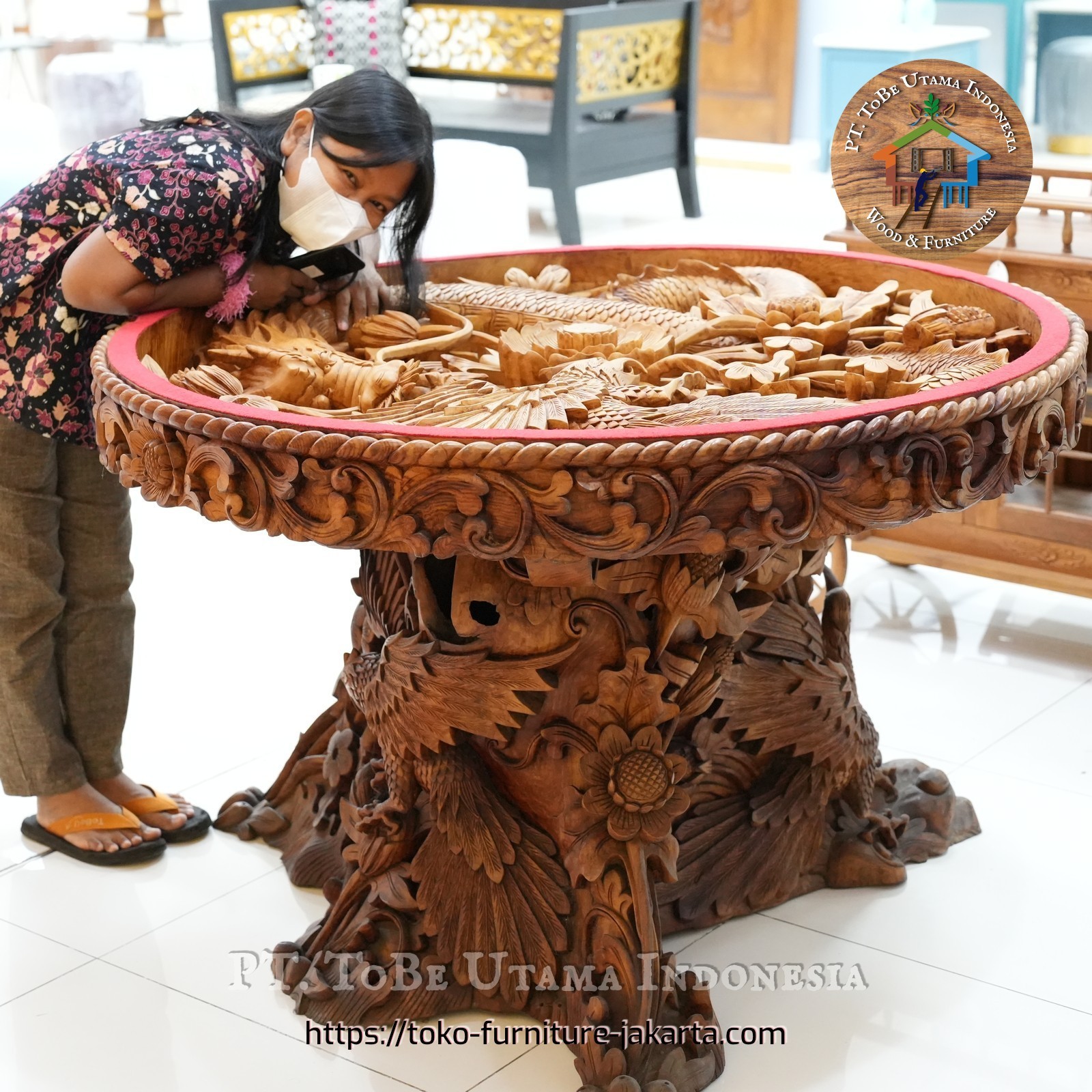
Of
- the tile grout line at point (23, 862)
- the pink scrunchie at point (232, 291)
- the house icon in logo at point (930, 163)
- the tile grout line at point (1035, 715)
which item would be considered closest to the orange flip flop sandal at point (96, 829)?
the tile grout line at point (23, 862)

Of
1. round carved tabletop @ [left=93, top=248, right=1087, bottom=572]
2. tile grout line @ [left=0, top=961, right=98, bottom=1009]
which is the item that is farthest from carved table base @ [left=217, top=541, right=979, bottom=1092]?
tile grout line @ [left=0, top=961, right=98, bottom=1009]

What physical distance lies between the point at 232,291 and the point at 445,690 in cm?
63

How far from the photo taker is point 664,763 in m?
1.76

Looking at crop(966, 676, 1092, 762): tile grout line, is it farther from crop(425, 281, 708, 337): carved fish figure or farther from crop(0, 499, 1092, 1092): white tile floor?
crop(425, 281, 708, 337): carved fish figure

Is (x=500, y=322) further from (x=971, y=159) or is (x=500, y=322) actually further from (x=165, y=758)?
(x=165, y=758)

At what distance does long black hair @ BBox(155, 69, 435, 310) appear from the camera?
187 centimetres

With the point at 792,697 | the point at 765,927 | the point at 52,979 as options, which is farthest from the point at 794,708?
the point at 52,979

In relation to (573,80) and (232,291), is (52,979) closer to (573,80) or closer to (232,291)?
(232,291)

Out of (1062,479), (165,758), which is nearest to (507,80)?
(1062,479)

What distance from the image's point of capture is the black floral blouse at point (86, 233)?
1.82m

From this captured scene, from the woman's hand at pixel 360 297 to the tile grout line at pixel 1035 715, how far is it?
1.27m

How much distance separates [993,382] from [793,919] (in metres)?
0.88

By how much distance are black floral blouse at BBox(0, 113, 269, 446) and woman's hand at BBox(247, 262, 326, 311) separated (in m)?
0.05

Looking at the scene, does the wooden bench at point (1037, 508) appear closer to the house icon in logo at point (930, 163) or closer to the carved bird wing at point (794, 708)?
the house icon in logo at point (930, 163)
